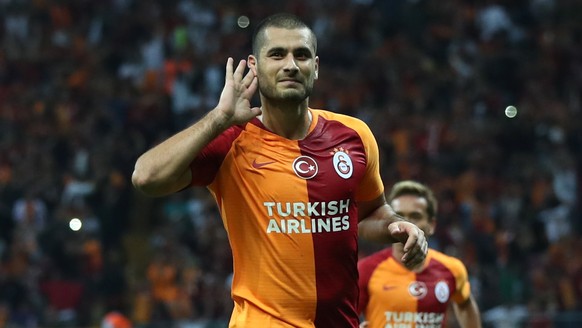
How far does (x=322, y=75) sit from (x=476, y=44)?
2581 millimetres

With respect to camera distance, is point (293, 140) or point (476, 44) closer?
point (293, 140)

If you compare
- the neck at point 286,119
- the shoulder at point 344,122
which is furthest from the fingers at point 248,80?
the shoulder at point 344,122

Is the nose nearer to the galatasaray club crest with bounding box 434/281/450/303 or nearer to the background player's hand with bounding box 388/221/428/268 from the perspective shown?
the background player's hand with bounding box 388/221/428/268

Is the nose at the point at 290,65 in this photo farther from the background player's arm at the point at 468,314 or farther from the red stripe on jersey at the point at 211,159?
the background player's arm at the point at 468,314

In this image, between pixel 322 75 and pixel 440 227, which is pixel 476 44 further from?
pixel 440 227

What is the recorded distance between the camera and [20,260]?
1531 cm

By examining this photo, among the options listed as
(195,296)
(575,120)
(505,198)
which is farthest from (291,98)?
(575,120)

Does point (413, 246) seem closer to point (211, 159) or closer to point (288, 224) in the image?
point (288, 224)

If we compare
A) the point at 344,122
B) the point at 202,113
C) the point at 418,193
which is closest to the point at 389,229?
the point at 344,122

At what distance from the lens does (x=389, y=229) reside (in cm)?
517

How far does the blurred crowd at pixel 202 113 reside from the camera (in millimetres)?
14492

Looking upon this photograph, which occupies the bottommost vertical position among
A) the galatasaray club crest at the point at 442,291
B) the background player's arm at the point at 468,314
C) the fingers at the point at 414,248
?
the background player's arm at the point at 468,314

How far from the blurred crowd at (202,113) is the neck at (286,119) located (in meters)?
7.71

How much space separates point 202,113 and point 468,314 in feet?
33.7
